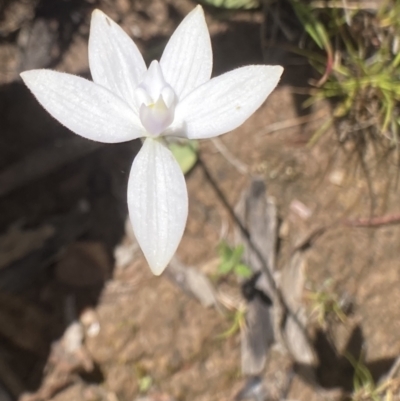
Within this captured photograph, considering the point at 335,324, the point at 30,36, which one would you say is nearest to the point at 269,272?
the point at 335,324

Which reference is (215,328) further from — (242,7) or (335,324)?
(242,7)

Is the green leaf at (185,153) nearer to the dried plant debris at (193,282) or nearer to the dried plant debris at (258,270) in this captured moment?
the dried plant debris at (258,270)

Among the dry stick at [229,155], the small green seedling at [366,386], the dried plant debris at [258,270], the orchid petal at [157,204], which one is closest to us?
the orchid petal at [157,204]

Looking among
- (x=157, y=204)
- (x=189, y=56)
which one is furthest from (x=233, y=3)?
(x=157, y=204)

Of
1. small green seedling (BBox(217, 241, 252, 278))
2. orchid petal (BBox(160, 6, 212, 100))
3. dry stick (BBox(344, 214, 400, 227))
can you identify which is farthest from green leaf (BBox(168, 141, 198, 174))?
orchid petal (BBox(160, 6, 212, 100))

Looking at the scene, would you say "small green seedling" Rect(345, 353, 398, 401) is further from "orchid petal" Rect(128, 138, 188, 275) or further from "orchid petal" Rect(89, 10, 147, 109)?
"orchid petal" Rect(89, 10, 147, 109)

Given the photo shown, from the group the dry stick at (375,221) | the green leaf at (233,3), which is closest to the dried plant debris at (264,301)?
the dry stick at (375,221)
